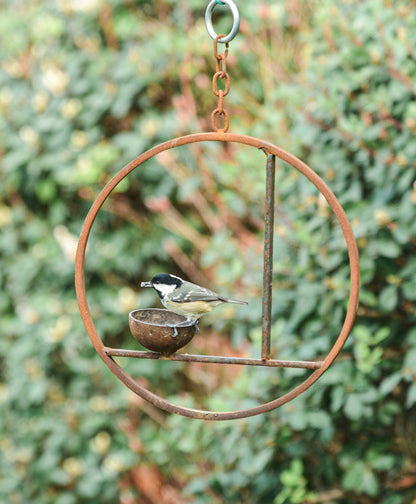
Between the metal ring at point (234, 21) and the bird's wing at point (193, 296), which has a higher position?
the metal ring at point (234, 21)

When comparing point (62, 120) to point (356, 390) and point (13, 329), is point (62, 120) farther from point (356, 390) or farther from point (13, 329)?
point (356, 390)

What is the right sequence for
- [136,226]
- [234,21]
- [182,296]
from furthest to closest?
1. [136,226]
2. [182,296]
3. [234,21]

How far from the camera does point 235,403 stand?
1956mm

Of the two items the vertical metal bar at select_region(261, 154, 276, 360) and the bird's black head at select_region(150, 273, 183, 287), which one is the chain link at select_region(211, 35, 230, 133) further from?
the bird's black head at select_region(150, 273, 183, 287)

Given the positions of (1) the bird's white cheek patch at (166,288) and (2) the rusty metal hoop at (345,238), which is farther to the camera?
(1) the bird's white cheek patch at (166,288)

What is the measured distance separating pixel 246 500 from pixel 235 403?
0.35 meters

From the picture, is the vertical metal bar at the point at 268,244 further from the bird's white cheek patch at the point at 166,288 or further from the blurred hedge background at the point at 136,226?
the blurred hedge background at the point at 136,226

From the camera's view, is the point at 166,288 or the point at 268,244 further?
the point at 166,288

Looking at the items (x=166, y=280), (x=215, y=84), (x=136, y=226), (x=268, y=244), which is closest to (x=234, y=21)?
(x=215, y=84)

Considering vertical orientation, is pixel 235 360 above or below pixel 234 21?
below

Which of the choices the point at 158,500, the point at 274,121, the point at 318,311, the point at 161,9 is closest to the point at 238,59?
the point at 161,9

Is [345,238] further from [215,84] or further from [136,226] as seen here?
[136,226]

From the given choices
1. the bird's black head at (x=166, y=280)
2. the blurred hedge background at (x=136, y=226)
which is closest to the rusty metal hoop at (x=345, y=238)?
the bird's black head at (x=166, y=280)

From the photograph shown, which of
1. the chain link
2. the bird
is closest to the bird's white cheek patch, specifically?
the bird
